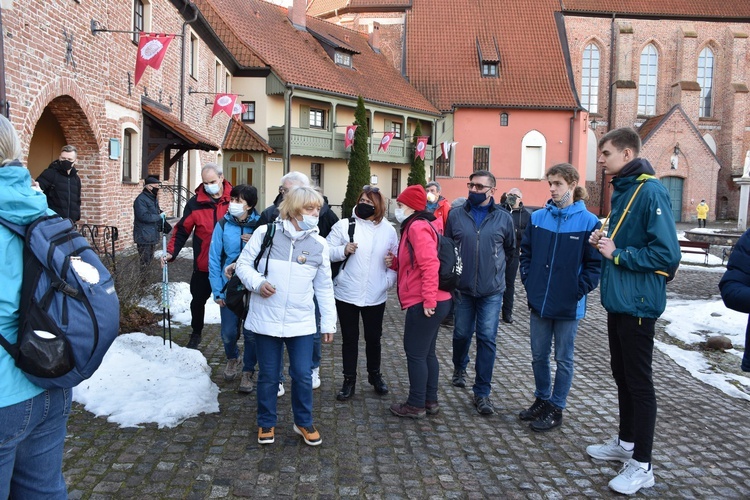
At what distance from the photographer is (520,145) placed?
3922 cm

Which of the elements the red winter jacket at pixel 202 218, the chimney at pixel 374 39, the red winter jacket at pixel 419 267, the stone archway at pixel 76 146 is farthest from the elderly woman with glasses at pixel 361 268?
the chimney at pixel 374 39

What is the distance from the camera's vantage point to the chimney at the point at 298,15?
33866 mm

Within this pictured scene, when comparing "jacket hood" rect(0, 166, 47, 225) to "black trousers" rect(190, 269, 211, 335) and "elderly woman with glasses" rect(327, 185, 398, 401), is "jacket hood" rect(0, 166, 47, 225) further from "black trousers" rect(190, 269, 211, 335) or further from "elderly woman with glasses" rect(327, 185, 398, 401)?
"black trousers" rect(190, 269, 211, 335)

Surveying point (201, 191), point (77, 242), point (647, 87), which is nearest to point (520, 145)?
point (647, 87)

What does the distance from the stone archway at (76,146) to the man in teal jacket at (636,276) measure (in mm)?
10136

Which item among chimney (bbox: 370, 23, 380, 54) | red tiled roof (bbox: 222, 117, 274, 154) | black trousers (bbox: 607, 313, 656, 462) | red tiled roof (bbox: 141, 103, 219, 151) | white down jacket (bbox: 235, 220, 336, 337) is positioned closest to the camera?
black trousers (bbox: 607, 313, 656, 462)

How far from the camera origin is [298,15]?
34.1 meters

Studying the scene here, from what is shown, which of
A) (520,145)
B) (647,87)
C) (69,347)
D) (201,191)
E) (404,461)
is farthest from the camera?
(647,87)

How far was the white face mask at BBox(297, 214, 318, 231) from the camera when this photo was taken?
13.7ft

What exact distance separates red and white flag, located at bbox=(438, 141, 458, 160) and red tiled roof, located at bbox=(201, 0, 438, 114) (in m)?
2.12

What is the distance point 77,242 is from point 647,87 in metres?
49.1

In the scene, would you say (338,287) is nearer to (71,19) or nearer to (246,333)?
(246,333)

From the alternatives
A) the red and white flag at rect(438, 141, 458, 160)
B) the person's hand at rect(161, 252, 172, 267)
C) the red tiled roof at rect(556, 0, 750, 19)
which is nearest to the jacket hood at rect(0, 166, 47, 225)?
the person's hand at rect(161, 252, 172, 267)

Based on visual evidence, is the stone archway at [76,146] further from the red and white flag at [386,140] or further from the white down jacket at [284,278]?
the red and white flag at [386,140]
